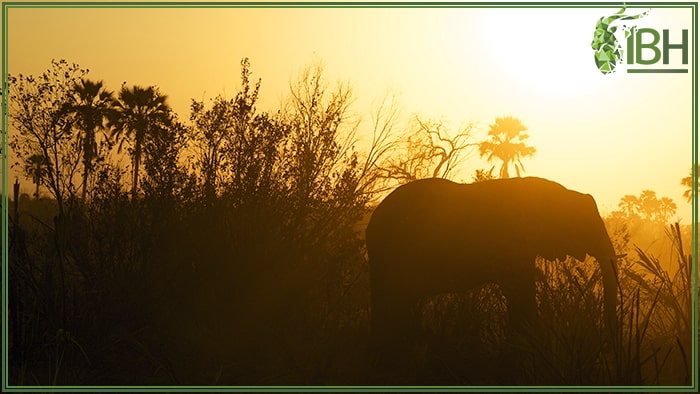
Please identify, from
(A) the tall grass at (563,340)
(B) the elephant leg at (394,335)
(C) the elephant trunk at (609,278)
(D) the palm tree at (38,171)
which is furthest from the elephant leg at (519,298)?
(D) the palm tree at (38,171)

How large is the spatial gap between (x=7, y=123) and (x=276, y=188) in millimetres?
3081

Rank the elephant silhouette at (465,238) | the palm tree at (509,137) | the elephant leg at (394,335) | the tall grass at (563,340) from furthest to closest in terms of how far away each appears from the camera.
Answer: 1. the palm tree at (509,137)
2. the elephant silhouette at (465,238)
3. the elephant leg at (394,335)
4. the tall grass at (563,340)

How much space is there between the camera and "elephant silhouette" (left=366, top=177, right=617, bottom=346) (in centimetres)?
980

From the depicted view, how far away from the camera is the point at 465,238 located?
1022 centimetres

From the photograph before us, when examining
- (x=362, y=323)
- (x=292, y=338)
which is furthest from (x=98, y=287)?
(x=362, y=323)

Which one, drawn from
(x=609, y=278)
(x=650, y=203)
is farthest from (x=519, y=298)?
(x=650, y=203)

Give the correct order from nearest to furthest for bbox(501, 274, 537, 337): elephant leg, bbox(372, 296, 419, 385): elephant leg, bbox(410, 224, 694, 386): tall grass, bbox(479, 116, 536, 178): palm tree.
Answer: bbox(410, 224, 694, 386): tall grass, bbox(372, 296, 419, 385): elephant leg, bbox(501, 274, 537, 337): elephant leg, bbox(479, 116, 536, 178): palm tree

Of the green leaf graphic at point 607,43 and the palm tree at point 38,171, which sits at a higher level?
the green leaf graphic at point 607,43

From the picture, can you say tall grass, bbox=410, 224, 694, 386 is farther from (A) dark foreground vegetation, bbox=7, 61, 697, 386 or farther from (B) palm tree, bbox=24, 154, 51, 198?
(B) palm tree, bbox=24, 154, 51, 198

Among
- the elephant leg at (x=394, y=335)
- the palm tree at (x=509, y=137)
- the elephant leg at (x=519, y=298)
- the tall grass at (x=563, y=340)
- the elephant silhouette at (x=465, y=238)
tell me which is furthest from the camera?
the palm tree at (x=509, y=137)

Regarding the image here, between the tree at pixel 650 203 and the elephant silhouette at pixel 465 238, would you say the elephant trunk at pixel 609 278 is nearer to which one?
the elephant silhouette at pixel 465 238

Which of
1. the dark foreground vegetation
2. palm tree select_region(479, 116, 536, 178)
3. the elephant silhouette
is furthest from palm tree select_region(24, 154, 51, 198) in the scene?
palm tree select_region(479, 116, 536, 178)

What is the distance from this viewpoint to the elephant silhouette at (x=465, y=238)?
9797 millimetres

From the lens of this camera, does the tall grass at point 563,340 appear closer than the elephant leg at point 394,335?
Yes
